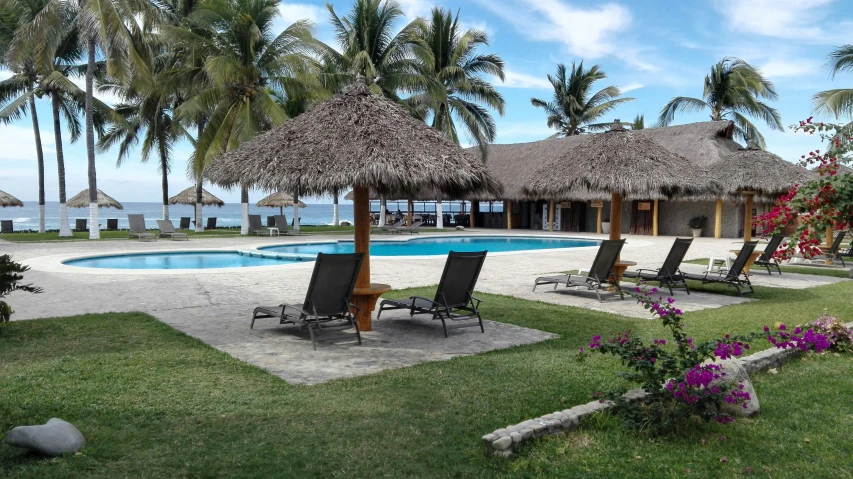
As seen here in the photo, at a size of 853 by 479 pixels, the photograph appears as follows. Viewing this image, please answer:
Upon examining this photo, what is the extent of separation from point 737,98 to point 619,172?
24.4m

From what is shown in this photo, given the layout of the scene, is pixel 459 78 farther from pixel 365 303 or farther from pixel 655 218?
pixel 365 303

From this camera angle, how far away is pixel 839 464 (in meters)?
2.90

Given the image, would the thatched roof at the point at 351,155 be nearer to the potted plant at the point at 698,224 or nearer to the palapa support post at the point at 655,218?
the potted plant at the point at 698,224

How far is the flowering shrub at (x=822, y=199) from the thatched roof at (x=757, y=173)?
5696 mm

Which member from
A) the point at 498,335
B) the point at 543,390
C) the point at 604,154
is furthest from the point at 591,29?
the point at 543,390

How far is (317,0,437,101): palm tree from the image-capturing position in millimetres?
19969

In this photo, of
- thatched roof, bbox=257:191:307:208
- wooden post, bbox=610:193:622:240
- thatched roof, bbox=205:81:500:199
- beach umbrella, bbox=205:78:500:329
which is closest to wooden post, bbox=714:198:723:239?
Answer: wooden post, bbox=610:193:622:240

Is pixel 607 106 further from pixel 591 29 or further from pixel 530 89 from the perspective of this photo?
pixel 591 29

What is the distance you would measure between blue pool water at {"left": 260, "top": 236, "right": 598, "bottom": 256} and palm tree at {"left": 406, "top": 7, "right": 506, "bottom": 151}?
3810 mm

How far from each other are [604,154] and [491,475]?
6384 millimetres

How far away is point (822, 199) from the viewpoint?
16.5 feet

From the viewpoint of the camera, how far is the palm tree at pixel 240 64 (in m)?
17.5

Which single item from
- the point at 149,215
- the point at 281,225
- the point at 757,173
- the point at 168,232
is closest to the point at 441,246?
the point at 281,225

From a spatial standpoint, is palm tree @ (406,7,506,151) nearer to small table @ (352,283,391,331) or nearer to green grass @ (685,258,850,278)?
green grass @ (685,258,850,278)
